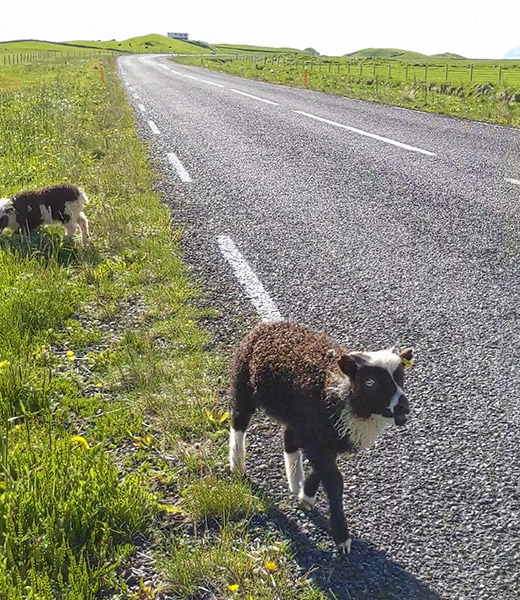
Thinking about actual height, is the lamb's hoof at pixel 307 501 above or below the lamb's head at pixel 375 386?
below

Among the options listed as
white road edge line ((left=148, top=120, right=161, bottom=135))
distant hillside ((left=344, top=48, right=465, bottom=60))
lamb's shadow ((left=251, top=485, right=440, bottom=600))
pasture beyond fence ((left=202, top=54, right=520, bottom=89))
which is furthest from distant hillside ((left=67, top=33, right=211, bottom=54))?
lamb's shadow ((left=251, top=485, right=440, bottom=600))

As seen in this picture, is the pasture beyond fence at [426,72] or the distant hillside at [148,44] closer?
the pasture beyond fence at [426,72]

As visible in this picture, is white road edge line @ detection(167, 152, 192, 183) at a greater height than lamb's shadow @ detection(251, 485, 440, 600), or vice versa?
white road edge line @ detection(167, 152, 192, 183)

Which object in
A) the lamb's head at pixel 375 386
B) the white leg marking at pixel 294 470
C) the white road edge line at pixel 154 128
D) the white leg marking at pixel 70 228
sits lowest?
the white leg marking at pixel 294 470

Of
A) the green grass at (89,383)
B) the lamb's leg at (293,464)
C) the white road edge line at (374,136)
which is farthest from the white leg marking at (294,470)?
the white road edge line at (374,136)

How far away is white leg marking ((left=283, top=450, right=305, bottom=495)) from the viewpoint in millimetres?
3186

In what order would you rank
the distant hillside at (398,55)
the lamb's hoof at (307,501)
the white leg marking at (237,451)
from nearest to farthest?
the lamb's hoof at (307,501) → the white leg marking at (237,451) → the distant hillside at (398,55)

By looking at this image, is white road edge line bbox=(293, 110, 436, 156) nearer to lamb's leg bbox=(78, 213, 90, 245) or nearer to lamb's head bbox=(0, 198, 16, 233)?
lamb's leg bbox=(78, 213, 90, 245)

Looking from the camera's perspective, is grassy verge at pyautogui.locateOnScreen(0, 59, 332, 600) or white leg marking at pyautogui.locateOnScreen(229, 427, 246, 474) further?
white leg marking at pyautogui.locateOnScreen(229, 427, 246, 474)

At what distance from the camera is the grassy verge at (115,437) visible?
263 centimetres

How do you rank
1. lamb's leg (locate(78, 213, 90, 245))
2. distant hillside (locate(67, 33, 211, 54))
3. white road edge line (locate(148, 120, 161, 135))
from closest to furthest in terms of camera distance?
lamb's leg (locate(78, 213, 90, 245))
white road edge line (locate(148, 120, 161, 135))
distant hillside (locate(67, 33, 211, 54))

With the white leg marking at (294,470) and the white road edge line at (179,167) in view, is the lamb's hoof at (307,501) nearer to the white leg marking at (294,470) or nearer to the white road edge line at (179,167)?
the white leg marking at (294,470)

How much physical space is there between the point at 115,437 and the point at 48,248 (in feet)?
12.5

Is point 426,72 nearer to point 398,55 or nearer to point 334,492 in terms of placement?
point 334,492
